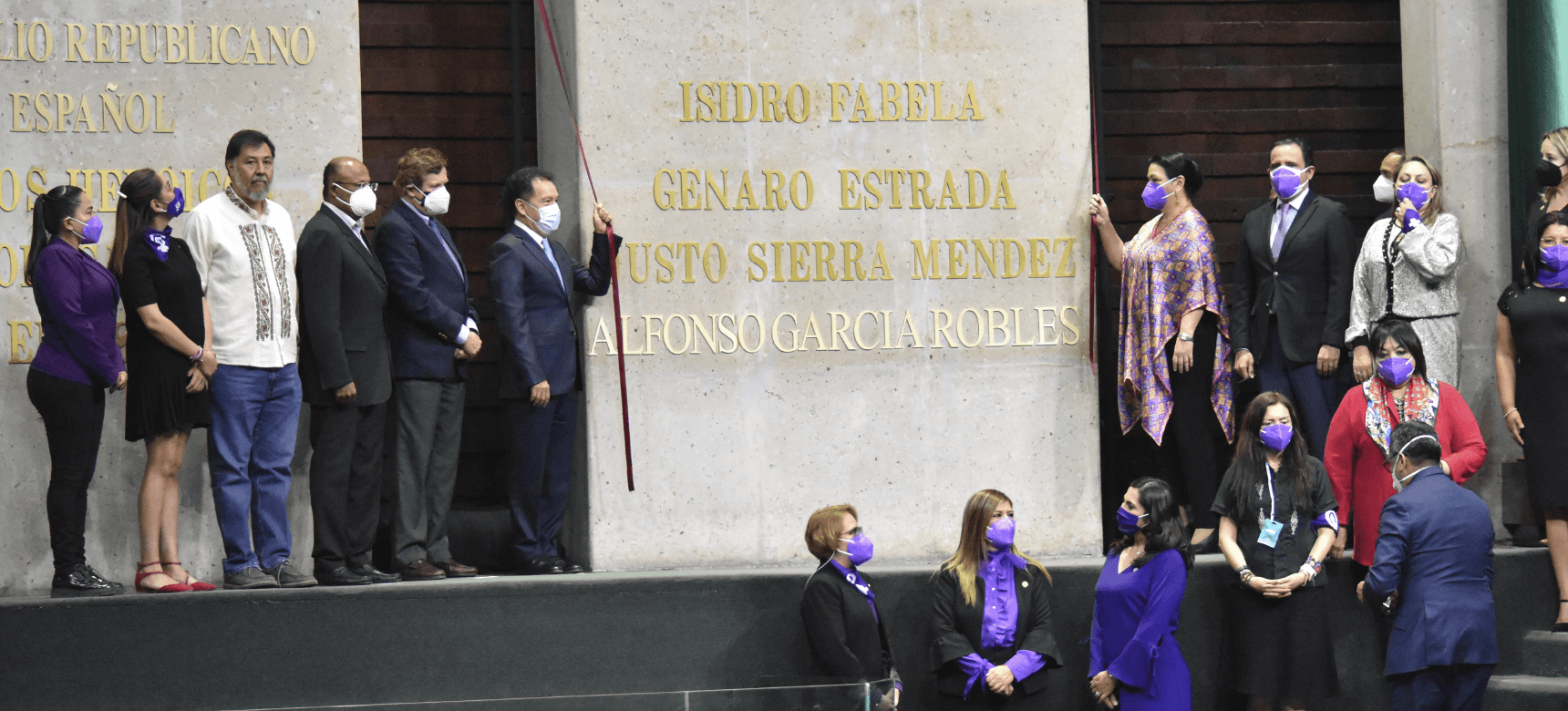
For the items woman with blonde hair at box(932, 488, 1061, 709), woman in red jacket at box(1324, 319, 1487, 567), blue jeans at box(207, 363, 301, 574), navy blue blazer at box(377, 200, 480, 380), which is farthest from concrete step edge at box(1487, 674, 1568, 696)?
blue jeans at box(207, 363, 301, 574)

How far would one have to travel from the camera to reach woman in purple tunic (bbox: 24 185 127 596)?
298 inches

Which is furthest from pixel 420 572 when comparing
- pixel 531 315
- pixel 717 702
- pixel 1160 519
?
pixel 1160 519

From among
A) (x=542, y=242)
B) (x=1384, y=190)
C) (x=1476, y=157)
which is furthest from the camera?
(x=1476, y=157)

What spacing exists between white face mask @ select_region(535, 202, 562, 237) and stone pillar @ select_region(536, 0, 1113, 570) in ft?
1.36

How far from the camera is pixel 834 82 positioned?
30.4 ft

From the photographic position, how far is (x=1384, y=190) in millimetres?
9078

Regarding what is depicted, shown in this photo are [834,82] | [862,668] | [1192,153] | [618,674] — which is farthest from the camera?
[1192,153]

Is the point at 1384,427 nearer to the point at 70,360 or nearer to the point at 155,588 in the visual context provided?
the point at 155,588

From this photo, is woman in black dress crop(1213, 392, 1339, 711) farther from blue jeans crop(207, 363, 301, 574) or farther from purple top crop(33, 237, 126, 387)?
purple top crop(33, 237, 126, 387)

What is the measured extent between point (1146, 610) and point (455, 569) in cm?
328

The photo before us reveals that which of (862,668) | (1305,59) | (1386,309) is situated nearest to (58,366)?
(862,668)

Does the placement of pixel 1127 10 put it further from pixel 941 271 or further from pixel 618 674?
pixel 618 674

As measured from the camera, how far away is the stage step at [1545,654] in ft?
27.0

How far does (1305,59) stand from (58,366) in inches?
292
